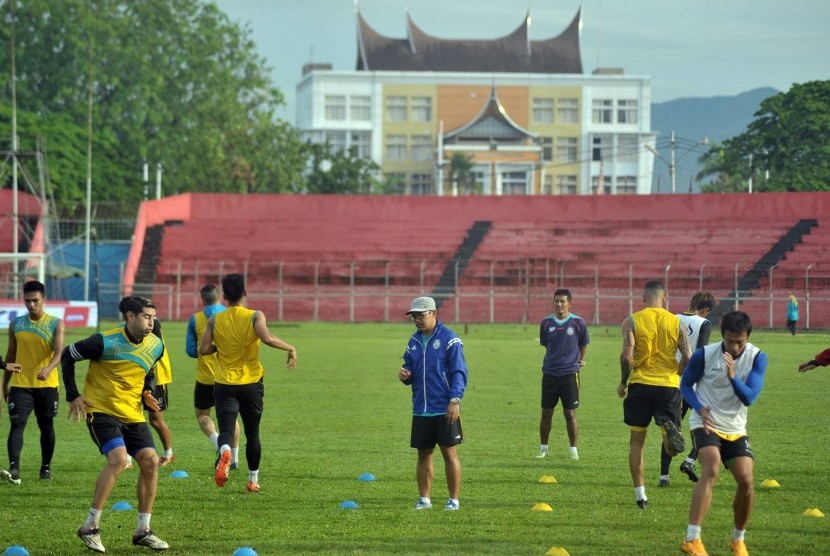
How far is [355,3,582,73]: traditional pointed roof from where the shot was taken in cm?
11625

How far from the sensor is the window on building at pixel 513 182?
106125mm

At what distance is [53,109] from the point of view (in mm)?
82188

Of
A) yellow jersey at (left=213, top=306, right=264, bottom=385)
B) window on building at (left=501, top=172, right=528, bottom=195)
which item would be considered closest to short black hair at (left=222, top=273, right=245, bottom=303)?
yellow jersey at (left=213, top=306, right=264, bottom=385)

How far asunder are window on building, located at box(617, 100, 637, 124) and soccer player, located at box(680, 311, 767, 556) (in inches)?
4176

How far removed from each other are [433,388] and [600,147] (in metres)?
103

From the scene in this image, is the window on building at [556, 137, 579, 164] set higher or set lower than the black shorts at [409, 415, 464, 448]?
higher

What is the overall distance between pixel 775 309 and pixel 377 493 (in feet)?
127

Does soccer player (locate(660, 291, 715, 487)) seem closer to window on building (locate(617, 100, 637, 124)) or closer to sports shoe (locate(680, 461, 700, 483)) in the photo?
sports shoe (locate(680, 461, 700, 483))

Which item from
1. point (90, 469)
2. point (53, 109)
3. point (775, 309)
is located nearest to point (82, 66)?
point (53, 109)

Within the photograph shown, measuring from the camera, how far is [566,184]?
113500mm

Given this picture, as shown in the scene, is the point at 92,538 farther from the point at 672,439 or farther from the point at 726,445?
the point at 672,439

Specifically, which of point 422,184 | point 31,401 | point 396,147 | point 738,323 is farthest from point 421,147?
point 738,323

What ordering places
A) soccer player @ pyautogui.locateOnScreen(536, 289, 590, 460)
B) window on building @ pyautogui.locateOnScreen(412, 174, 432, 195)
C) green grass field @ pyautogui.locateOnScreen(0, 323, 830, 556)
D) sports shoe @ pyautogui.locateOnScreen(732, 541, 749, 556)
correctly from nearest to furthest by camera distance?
sports shoe @ pyautogui.locateOnScreen(732, 541, 749, 556)
green grass field @ pyautogui.locateOnScreen(0, 323, 830, 556)
soccer player @ pyautogui.locateOnScreen(536, 289, 590, 460)
window on building @ pyautogui.locateOnScreen(412, 174, 432, 195)

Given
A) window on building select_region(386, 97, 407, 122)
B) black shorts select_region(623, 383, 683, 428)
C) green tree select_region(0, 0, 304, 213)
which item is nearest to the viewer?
black shorts select_region(623, 383, 683, 428)
